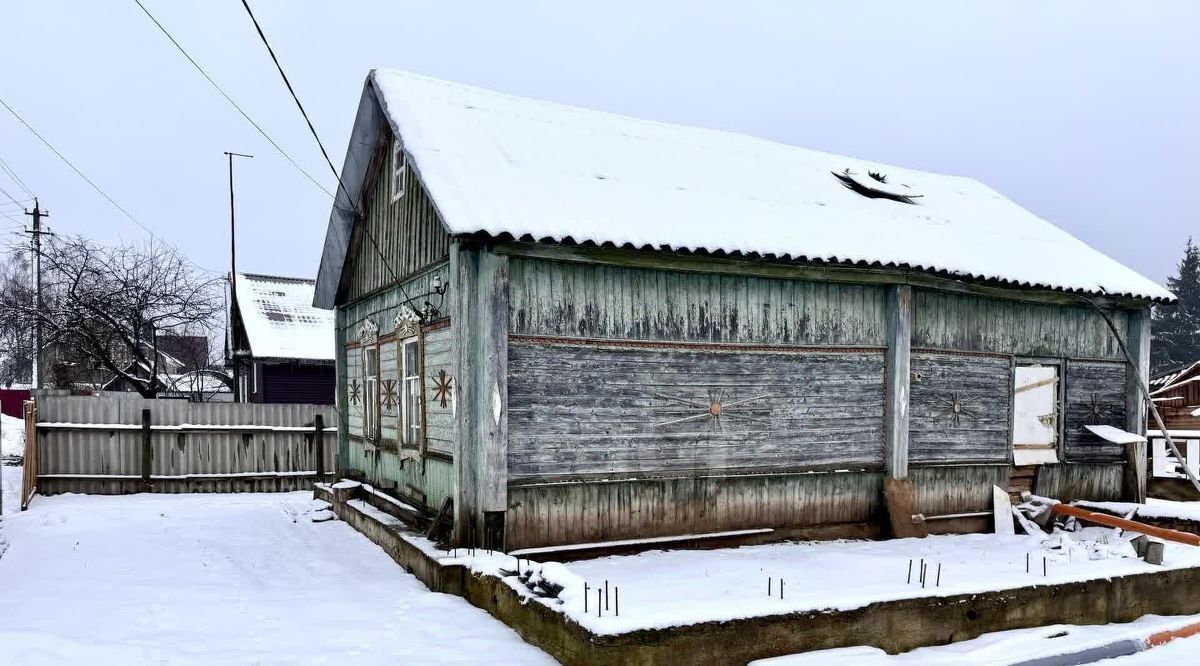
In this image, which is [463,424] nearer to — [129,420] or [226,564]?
[226,564]

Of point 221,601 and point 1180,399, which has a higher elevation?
point 1180,399

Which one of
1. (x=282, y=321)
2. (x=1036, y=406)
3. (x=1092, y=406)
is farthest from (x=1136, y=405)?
(x=282, y=321)

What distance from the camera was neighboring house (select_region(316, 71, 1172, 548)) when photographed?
780 centimetres

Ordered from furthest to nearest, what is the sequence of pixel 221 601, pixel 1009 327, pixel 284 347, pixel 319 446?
1. pixel 284 347
2. pixel 319 446
3. pixel 1009 327
4. pixel 221 601

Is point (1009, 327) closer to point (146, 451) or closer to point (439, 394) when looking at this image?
point (439, 394)

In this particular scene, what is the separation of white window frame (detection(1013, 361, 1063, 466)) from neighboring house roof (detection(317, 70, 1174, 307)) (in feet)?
4.39

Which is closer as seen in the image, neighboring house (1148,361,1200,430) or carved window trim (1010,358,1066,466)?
carved window trim (1010,358,1066,466)

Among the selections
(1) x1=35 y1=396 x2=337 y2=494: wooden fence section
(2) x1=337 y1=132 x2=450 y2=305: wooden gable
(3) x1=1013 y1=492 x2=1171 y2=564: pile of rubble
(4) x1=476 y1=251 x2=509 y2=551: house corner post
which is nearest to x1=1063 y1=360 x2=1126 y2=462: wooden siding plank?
(3) x1=1013 y1=492 x2=1171 y2=564: pile of rubble

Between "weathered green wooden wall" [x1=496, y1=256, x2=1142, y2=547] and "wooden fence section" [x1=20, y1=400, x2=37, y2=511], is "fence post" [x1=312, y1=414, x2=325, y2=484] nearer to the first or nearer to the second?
"wooden fence section" [x1=20, y1=400, x2=37, y2=511]

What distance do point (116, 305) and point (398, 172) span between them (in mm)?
17052

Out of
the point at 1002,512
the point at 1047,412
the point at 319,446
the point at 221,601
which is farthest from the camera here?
the point at 319,446

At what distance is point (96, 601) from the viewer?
6730 millimetres

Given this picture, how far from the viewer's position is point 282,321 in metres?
22.5

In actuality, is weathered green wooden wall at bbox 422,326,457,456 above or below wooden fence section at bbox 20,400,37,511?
above
